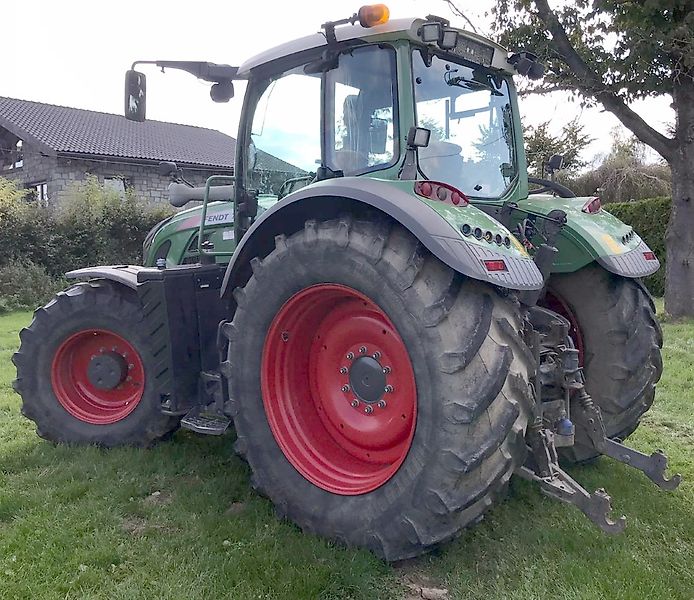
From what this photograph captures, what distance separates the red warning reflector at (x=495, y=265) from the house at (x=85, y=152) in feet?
54.8

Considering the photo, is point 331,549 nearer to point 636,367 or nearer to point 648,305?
point 636,367

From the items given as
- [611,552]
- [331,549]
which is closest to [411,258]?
[331,549]

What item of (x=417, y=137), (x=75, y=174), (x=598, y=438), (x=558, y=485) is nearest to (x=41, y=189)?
(x=75, y=174)

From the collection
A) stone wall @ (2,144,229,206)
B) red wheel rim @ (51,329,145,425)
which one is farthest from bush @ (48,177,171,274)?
red wheel rim @ (51,329,145,425)

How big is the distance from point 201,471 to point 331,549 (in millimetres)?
1236

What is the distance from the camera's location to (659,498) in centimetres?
330

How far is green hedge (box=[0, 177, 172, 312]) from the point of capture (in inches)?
550

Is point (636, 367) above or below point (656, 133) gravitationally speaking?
below

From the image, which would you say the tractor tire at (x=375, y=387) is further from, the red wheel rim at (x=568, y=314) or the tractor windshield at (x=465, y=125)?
the red wheel rim at (x=568, y=314)

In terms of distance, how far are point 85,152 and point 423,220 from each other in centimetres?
1972

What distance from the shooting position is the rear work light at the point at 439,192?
8.84 feet

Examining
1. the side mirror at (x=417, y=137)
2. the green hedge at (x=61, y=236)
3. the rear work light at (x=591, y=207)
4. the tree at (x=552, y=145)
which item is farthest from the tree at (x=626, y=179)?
the side mirror at (x=417, y=137)

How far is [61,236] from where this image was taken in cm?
1506

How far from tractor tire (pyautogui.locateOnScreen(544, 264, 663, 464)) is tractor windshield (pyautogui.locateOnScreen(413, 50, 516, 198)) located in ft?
2.42
